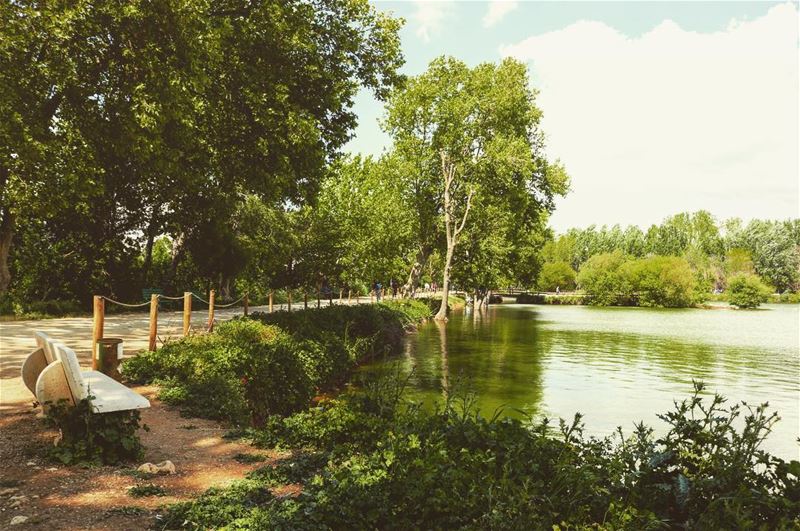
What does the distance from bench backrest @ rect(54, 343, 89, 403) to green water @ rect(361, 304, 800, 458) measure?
444cm

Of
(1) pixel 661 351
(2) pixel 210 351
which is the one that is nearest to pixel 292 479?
(2) pixel 210 351

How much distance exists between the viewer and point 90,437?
5941 millimetres

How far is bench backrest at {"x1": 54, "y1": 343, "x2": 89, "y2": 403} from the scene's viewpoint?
5.83 meters

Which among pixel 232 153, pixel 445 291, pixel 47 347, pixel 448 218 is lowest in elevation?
pixel 47 347

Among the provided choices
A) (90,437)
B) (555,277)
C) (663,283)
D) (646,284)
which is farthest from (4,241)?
(555,277)

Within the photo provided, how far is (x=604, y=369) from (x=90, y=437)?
699 inches

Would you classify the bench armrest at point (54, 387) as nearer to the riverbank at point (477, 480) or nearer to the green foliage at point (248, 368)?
the riverbank at point (477, 480)

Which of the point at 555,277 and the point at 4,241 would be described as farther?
the point at 555,277

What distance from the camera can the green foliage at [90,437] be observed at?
5.89 meters

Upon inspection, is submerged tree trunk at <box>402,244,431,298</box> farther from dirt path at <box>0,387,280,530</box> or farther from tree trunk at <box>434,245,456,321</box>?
dirt path at <box>0,387,280,530</box>

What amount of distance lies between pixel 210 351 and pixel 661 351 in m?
21.8

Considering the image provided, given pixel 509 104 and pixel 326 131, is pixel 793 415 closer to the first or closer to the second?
pixel 326 131

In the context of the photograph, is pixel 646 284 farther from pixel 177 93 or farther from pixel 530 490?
pixel 530 490

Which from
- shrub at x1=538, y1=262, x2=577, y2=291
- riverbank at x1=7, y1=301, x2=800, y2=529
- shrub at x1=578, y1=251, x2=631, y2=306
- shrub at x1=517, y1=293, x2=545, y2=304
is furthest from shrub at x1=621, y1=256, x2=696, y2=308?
riverbank at x1=7, y1=301, x2=800, y2=529
